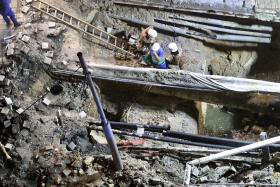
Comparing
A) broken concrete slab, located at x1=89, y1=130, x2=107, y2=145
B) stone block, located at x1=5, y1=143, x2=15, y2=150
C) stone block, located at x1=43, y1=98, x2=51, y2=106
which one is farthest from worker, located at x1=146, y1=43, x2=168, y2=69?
stone block, located at x1=5, y1=143, x2=15, y2=150

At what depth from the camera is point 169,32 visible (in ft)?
34.5

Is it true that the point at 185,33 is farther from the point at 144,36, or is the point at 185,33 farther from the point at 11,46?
the point at 11,46

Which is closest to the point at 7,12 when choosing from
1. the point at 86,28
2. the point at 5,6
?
the point at 5,6

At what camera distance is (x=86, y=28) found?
386 inches

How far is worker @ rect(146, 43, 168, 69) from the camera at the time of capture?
9281 mm

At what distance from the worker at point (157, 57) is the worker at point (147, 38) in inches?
13.6

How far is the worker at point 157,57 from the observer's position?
30.5ft

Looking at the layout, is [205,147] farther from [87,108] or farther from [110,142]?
[87,108]

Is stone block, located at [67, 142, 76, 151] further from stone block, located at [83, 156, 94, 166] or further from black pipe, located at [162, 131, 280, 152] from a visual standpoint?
black pipe, located at [162, 131, 280, 152]

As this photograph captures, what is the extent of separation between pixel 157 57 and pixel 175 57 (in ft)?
2.48

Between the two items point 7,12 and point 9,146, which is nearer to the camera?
point 9,146

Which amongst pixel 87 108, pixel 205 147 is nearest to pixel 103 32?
pixel 87 108

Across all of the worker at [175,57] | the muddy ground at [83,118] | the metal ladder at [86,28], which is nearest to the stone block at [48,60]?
the muddy ground at [83,118]

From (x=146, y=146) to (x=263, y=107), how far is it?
339cm
